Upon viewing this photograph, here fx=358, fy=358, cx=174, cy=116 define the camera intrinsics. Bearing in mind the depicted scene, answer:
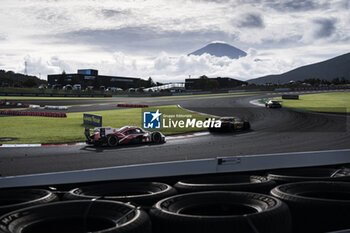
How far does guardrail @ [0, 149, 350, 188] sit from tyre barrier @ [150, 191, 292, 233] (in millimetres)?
1110

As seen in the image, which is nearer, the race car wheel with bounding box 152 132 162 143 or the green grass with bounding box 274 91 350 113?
the race car wheel with bounding box 152 132 162 143

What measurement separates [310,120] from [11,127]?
2308 cm

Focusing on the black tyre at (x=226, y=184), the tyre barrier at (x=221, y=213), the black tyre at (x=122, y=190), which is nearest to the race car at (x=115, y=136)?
the black tyre at (x=226, y=184)

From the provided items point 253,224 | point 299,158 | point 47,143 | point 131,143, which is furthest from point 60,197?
point 47,143

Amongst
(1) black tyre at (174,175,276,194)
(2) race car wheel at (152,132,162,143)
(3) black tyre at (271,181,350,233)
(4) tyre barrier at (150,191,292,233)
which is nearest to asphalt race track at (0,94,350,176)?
(2) race car wheel at (152,132,162,143)

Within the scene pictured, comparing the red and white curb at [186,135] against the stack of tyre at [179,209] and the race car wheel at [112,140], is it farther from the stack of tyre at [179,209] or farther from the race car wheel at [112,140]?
the stack of tyre at [179,209]

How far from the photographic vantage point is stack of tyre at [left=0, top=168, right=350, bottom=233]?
9.86ft

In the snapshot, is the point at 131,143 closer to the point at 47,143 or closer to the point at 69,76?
the point at 47,143

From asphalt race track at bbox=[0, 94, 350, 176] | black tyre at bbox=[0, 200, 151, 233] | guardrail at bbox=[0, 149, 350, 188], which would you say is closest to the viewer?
black tyre at bbox=[0, 200, 151, 233]

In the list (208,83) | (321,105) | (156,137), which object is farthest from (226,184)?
(208,83)

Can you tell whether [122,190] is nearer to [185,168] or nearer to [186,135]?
[185,168]

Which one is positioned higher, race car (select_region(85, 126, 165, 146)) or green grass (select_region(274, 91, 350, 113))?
green grass (select_region(274, 91, 350, 113))

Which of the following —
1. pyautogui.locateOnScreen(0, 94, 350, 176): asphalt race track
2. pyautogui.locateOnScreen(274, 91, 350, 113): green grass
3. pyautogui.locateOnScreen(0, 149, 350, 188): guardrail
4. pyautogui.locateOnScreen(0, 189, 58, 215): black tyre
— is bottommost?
pyautogui.locateOnScreen(0, 94, 350, 176): asphalt race track

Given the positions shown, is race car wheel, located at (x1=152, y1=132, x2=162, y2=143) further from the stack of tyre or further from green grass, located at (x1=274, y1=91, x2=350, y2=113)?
green grass, located at (x1=274, y1=91, x2=350, y2=113)
